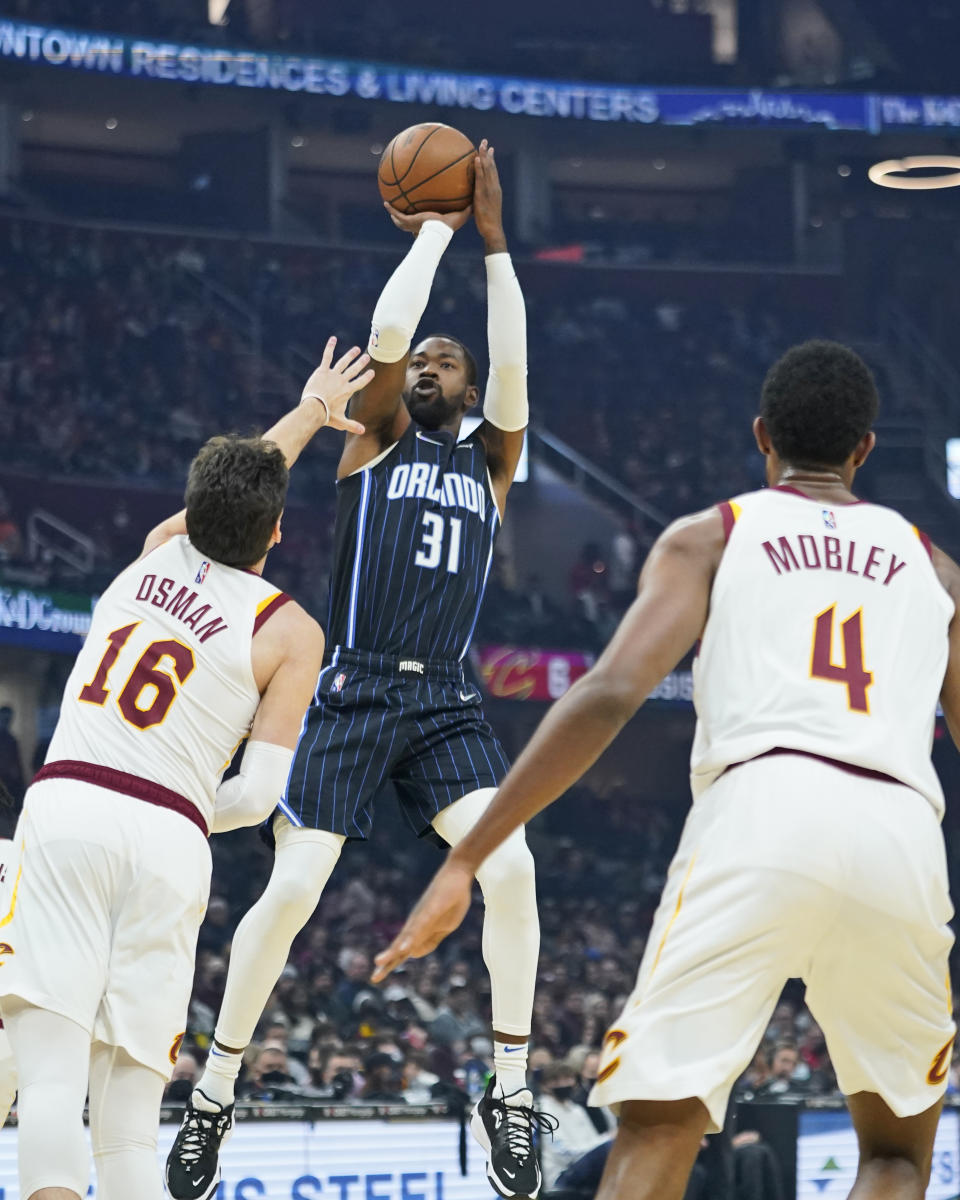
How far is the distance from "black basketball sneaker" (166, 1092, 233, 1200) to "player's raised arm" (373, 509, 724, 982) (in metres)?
2.19

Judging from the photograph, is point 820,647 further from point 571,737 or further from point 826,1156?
point 826,1156

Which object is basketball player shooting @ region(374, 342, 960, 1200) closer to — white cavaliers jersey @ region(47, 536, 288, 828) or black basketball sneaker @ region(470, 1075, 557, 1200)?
white cavaliers jersey @ region(47, 536, 288, 828)

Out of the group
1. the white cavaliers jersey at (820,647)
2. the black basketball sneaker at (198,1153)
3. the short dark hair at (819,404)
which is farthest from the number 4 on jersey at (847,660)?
the black basketball sneaker at (198,1153)

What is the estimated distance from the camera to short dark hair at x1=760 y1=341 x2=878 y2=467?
3.63m

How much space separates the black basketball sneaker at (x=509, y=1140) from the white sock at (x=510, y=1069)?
0.07 ft

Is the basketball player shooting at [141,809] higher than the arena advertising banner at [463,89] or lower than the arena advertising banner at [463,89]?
lower

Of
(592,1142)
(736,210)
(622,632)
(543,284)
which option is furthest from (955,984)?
(622,632)

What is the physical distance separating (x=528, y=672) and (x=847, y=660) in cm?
1946

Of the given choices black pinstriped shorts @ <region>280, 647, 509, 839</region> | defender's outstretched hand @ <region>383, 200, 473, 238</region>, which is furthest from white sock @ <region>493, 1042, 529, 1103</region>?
defender's outstretched hand @ <region>383, 200, 473, 238</region>

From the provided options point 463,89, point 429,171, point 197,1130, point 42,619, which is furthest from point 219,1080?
point 463,89

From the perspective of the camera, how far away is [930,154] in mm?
27797

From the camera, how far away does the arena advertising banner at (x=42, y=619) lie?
19.0 m

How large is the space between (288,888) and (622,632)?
2.30 m

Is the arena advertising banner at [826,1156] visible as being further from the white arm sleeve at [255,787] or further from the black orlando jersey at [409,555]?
the white arm sleeve at [255,787]
